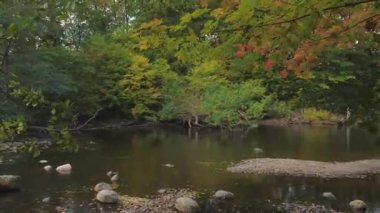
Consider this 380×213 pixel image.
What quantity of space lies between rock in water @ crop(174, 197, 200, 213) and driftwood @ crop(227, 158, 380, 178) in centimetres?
483

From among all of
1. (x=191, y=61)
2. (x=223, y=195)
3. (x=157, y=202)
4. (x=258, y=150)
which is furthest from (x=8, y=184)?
(x=258, y=150)

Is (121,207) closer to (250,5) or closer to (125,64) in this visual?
(250,5)

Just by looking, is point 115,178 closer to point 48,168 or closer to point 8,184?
point 48,168

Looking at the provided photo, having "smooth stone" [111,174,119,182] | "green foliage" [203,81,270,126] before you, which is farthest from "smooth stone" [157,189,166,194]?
"green foliage" [203,81,270,126]

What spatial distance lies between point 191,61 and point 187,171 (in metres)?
11.7

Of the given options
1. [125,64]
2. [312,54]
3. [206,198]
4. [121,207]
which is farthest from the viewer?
[125,64]

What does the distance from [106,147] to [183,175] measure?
687cm

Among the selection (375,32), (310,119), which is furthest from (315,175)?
(310,119)

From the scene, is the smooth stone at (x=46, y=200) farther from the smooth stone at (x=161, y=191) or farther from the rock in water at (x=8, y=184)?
the smooth stone at (x=161, y=191)

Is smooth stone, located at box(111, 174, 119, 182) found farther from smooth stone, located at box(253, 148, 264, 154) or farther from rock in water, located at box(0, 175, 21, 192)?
smooth stone, located at box(253, 148, 264, 154)

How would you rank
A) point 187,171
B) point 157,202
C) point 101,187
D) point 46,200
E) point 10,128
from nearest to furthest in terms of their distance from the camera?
point 10,128 < point 46,200 < point 157,202 < point 101,187 < point 187,171

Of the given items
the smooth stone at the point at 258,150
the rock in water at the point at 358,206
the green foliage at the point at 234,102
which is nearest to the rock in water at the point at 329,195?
the rock in water at the point at 358,206

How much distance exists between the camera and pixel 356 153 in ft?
66.7

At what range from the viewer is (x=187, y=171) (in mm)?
15109
